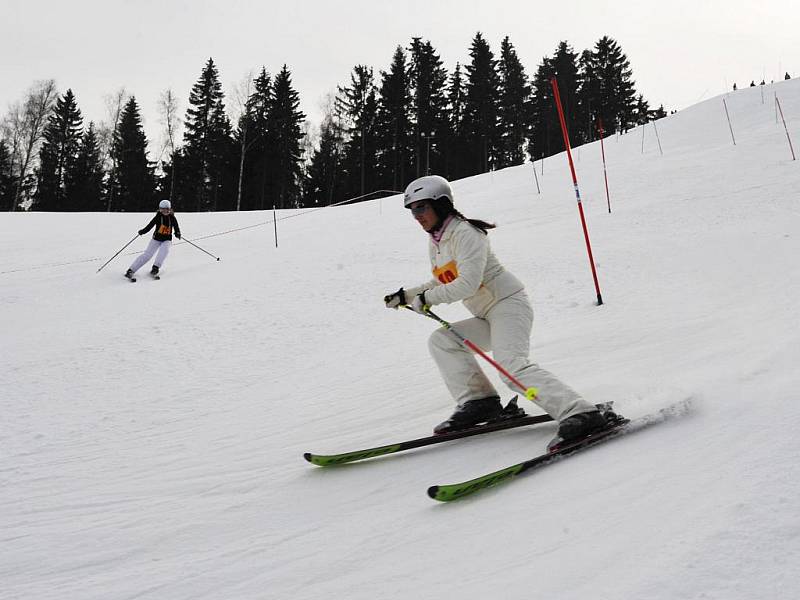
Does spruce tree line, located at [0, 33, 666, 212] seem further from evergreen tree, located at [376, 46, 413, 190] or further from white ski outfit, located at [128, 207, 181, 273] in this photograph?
white ski outfit, located at [128, 207, 181, 273]

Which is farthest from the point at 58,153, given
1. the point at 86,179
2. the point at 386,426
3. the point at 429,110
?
the point at 386,426

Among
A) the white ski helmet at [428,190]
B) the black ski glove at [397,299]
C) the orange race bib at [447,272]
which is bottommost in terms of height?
the black ski glove at [397,299]

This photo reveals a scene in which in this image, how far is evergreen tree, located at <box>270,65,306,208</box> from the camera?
39531 mm

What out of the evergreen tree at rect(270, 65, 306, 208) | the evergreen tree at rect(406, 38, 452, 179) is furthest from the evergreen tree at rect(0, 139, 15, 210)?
the evergreen tree at rect(406, 38, 452, 179)

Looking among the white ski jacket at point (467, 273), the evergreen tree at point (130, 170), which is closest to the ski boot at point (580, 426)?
the white ski jacket at point (467, 273)

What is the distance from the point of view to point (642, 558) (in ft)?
5.89

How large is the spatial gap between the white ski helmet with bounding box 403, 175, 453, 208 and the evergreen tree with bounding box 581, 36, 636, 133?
147 ft

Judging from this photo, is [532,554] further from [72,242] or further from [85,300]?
[72,242]

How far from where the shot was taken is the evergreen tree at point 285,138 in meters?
39.5

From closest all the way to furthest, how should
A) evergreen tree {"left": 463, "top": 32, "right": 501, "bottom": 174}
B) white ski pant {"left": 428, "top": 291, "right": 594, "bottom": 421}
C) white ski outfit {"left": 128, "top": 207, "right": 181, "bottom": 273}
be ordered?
white ski pant {"left": 428, "top": 291, "right": 594, "bottom": 421} → white ski outfit {"left": 128, "top": 207, "right": 181, "bottom": 273} → evergreen tree {"left": 463, "top": 32, "right": 501, "bottom": 174}

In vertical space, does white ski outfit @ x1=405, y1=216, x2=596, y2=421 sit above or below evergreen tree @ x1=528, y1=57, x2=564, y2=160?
below

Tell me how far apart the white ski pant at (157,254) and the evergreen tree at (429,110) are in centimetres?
3131

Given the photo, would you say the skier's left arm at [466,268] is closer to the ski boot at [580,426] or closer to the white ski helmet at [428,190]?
the white ski helmet at [428,190]

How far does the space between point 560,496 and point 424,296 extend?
1.61 metres
